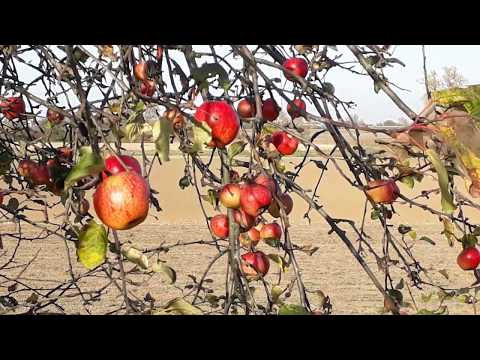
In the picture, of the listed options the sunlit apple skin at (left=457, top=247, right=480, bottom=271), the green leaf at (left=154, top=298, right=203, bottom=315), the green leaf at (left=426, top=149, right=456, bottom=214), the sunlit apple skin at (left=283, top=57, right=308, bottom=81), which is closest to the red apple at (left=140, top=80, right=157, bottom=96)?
the sunlit apple skin at (left=283, top=57, right=308, bottom=81)

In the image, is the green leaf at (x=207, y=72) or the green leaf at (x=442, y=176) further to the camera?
the green leaf at (x=207, y=72)

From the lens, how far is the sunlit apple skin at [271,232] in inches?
55.4

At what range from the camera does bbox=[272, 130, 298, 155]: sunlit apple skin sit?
155 centimetres

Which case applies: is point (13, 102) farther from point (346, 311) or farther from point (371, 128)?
point (346, 311)

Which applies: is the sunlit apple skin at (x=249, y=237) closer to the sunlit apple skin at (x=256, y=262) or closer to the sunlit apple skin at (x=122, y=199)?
the sunlit apple skin at (x=256, y=262)

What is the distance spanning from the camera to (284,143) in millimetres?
1581

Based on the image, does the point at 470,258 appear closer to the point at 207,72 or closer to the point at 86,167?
the point at 207,72

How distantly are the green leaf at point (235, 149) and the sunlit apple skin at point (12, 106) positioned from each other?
62 centimetres

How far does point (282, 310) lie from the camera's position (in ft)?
2.87

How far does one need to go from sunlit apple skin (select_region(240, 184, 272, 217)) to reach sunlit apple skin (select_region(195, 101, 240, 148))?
105 millimetres

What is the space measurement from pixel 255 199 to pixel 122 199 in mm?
421

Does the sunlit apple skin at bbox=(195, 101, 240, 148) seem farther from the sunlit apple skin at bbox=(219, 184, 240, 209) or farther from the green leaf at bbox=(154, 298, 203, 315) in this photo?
the green leaf at bbox=(154, 298, 203, 315)

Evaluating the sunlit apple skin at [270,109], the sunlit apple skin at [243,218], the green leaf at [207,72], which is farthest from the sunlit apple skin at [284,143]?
the green leaf at [207,72]

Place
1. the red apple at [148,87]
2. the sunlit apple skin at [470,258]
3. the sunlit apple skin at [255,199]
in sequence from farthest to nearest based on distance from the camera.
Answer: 1. the sunlit apple skin at [470,258]
2. the red apple at [148,87]
3. the sunlit apple skin at [255,199]
